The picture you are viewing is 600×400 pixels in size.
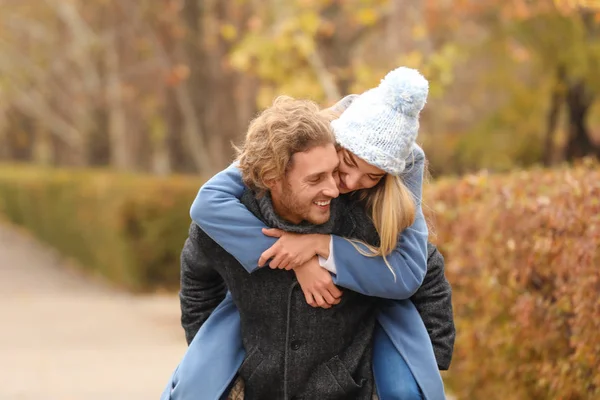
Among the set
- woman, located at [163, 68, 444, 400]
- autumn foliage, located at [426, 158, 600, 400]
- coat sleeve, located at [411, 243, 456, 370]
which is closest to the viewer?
woman, located at [163, 68, 444, 400]

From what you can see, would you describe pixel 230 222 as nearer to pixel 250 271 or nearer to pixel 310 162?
pixel 250 271

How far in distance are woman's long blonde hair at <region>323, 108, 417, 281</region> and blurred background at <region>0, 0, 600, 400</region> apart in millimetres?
435

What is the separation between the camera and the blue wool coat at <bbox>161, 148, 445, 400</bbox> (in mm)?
2967

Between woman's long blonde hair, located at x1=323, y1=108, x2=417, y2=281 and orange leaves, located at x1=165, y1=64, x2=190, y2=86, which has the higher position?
woman's long blonde hair, located at x1=323, y1=108, x2=417, y2=281

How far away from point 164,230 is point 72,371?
19.1 ft

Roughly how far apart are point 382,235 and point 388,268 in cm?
10

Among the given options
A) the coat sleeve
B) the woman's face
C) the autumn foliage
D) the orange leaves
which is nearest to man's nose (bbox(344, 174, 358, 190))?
the woman's face

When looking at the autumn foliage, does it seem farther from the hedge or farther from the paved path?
the paved path

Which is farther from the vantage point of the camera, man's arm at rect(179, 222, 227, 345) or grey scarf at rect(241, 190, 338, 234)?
man's arm at rect(179, 222, 227, 345)

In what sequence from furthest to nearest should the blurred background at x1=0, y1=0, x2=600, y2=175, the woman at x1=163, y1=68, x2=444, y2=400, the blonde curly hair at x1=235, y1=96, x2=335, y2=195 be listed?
the blurred background at x1=0, y1=0, x2=600, y2=175
the woman at x1=163, y1=68, x2=444, y2=400
the blonde curly hair at x1=235, y1=96, x2=335, y2=195

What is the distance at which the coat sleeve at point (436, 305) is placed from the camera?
3135 mm

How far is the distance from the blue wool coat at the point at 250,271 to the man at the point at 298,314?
6cm

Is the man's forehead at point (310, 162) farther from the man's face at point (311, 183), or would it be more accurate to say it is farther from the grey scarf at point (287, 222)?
the grey scarf at point (287, 222)

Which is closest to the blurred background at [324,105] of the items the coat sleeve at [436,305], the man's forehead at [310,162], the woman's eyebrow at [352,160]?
the coat sleeve at [436,305]
